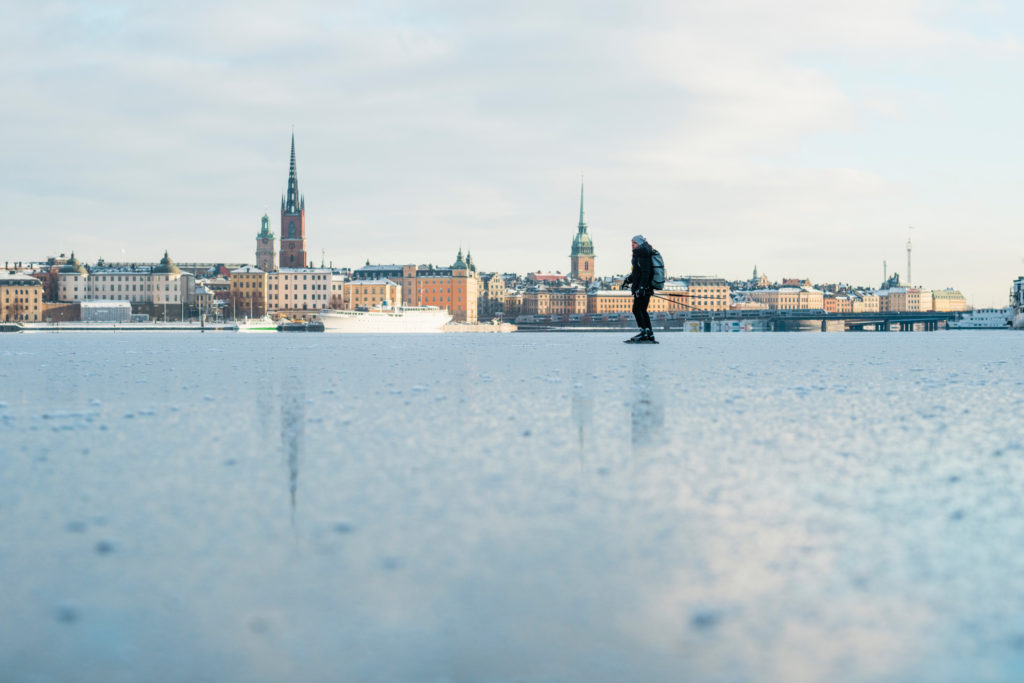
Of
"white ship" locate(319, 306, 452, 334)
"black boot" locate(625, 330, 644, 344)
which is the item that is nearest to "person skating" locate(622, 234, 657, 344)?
"black boot" locate(625, 330, 644, 344)

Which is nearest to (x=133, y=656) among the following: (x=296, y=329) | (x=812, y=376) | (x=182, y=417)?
(x=182, y=417)

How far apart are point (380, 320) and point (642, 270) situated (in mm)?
95684

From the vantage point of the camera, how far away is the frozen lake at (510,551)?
4684 mm

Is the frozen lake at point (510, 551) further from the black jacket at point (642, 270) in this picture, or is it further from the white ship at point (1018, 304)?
the white ship at point (1018, 304)

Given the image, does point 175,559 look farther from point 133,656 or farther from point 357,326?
point 357,326

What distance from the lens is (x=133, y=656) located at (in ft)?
15.3

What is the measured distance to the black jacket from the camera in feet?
162

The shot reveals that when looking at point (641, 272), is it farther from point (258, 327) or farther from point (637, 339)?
point (258, 327)

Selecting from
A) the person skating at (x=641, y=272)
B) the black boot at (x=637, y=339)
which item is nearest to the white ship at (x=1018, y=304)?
the black boot at (x=637, y=339)

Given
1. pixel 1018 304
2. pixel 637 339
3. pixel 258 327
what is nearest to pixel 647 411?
pixel 637 339

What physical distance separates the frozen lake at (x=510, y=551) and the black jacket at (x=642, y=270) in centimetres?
3571

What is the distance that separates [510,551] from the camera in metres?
6.36

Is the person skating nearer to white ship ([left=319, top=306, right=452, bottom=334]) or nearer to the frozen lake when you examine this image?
the frozen lake

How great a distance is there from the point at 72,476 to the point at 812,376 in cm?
2227
